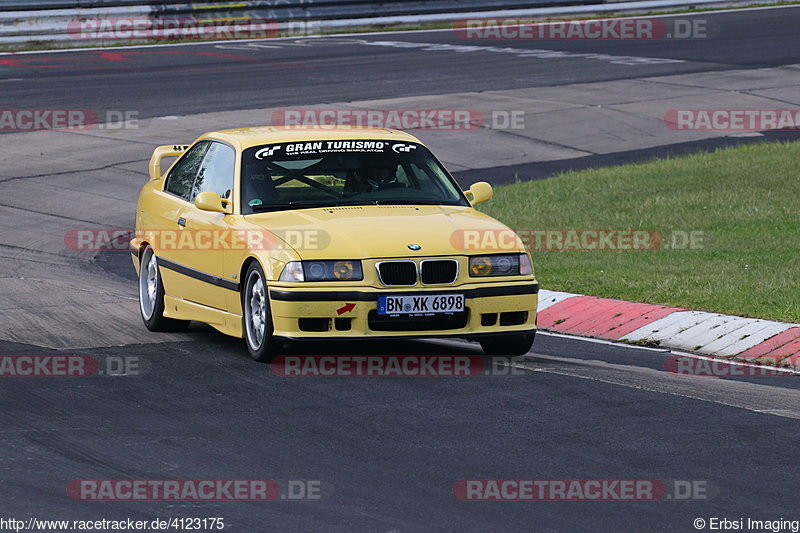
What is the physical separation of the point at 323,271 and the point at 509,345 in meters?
1.54

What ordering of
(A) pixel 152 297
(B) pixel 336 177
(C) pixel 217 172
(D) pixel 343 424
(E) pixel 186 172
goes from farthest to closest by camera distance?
(E) pixel 186 172 < (A) pixel 152 297 < (C) pixel 217 172 < (B) pixel 336 177 < (D) pixel 343 424

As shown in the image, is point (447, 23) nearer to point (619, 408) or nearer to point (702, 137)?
point (702, 137)

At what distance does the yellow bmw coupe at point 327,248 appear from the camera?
9.27m

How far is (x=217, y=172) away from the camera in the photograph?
10.8 m

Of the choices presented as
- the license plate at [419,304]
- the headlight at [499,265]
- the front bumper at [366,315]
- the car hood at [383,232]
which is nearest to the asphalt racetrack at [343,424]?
the front bumper at [366,315]

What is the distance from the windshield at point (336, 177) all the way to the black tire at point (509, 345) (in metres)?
1.06

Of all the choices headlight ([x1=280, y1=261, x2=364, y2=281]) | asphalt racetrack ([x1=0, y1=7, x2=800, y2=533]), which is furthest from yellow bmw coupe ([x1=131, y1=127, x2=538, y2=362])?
asphalt racetrack ([x1=0, y1=7, x2=800, y2=533])

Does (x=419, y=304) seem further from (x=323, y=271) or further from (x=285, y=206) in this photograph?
(x=285, y=206)

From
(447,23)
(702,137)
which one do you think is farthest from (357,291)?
(447,23)

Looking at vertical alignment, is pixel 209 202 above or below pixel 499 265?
above

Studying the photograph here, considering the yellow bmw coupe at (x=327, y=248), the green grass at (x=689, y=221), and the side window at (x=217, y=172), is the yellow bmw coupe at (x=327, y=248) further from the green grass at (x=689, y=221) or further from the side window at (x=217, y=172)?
the green grass at (x=689, y=221)

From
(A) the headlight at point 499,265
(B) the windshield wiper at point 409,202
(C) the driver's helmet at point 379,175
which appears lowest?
(A) the headlight at point 499,265

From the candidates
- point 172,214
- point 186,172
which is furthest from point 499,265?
point 186,172

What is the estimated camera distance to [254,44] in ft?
113
